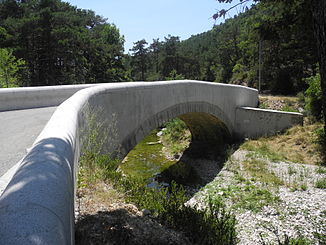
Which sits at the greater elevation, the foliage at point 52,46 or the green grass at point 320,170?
the foliage at point 52,46

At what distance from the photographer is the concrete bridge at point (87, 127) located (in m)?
1.17

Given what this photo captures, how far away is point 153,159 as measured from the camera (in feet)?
44.9

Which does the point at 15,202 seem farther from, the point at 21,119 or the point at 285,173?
the point at 285,173

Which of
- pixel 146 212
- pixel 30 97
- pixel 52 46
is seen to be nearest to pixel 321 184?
pixel 146 212

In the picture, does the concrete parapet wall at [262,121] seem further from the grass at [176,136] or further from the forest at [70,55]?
the forest at [70,55]

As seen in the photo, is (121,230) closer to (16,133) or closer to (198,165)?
(16,133)

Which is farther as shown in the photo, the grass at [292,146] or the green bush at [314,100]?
the green bush at [314,100]

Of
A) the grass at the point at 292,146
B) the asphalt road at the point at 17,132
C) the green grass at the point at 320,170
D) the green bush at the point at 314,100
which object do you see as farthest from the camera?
the green bush at the point at 314,100

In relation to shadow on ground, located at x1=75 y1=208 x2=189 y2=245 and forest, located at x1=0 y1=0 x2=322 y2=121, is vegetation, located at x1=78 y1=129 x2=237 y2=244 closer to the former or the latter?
shadow on ground, located at x1=75 y1=208 x2=189 y2=245

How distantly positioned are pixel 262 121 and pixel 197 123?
4126mm

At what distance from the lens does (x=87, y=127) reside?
4082 mm

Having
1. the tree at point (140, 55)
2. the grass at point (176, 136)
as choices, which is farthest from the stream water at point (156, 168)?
the tree at point (140, 55)

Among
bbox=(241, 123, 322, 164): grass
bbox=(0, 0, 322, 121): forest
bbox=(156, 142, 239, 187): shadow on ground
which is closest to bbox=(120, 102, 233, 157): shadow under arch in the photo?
bbox=(156, 142, 239, 187): shadow on ground

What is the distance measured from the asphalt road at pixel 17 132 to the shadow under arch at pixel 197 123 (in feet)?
6.35
